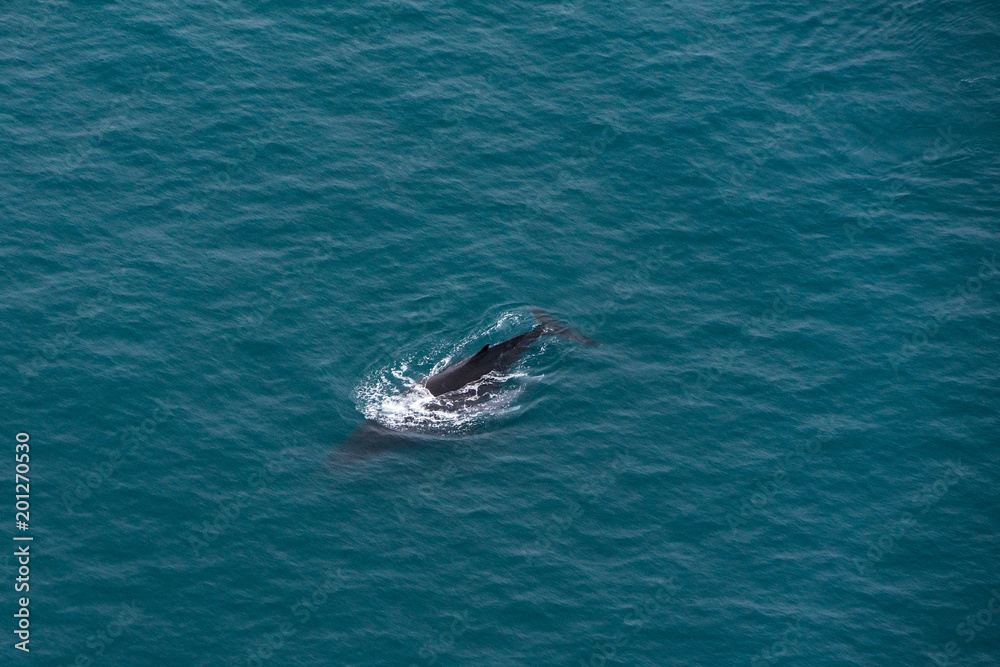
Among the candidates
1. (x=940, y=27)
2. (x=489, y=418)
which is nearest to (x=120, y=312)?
(x=489, y=418)

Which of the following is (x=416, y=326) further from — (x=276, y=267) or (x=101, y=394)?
(x=101, y=394)

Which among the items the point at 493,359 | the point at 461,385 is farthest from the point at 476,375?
the point at 493,359

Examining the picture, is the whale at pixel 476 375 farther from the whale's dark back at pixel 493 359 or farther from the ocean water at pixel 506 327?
the ocean water at pixel 506 327

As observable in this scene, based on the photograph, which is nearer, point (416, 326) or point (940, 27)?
point (416, 326)

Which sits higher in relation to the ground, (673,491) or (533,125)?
(533,125)

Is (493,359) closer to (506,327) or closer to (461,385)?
(461,385)

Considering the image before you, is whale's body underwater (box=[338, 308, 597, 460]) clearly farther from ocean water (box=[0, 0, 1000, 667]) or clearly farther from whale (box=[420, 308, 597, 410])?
ocean water (box=[0, 0, 1000, 667])
